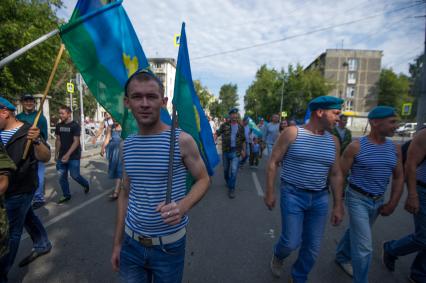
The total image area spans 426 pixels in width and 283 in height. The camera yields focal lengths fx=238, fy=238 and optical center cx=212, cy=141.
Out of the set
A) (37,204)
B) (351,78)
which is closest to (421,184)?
(37,204)

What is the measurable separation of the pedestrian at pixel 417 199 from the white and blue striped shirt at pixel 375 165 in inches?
6.8

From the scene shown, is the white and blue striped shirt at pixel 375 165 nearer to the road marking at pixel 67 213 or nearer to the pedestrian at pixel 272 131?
the road marking at pixel 67 213

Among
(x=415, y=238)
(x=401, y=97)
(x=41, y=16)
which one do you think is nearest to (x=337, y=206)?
(x=415, y=238)

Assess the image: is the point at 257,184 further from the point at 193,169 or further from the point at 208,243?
the point at 193,169

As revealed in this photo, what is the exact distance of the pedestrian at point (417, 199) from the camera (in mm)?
2379

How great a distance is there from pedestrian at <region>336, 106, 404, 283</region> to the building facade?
54.9 meters

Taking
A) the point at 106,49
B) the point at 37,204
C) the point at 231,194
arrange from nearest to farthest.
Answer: the point at 106,49 → the point at 37,204 → the point at 231,194

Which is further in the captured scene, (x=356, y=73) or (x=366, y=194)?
(x=356, y=73)

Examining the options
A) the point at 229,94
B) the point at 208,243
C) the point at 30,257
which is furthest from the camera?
the point at 229,94

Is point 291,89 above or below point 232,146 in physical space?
above

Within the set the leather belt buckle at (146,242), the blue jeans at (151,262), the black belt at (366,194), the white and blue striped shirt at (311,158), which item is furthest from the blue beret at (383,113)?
the leather belt buckle at (146,242)

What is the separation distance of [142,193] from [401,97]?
65984mm

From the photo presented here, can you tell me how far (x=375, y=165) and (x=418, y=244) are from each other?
1036mm

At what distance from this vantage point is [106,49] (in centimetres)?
250
